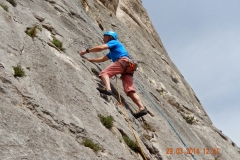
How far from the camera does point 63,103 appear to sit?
6434 millimetres

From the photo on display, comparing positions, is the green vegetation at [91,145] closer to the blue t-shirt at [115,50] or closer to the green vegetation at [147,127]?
the green vegetation at [147,127]

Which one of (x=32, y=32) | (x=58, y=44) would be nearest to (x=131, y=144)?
(x=58, y=44)

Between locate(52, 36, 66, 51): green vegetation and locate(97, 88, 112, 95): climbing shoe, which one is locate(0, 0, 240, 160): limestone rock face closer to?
locate(52, 36, 66, 51): green vegetation

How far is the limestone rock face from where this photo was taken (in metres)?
5.16

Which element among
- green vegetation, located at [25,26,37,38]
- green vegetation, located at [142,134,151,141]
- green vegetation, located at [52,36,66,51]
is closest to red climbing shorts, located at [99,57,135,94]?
green vegetation, located at [52,36,66,51]

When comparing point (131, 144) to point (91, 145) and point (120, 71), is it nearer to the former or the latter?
point (91, 145)

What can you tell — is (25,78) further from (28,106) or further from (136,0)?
(136,0)

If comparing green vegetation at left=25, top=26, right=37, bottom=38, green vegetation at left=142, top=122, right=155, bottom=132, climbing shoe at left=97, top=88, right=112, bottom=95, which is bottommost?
green vegetation at left=142, top=122, right=155, bottom=132

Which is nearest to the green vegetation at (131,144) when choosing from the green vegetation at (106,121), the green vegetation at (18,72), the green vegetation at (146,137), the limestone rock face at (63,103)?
the limestone rock face at (63,103)

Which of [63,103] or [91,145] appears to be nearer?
[91,145]

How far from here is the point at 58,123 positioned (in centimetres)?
578

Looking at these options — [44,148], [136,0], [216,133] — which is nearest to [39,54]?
[44,148]

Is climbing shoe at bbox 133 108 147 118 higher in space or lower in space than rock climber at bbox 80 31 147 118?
lower

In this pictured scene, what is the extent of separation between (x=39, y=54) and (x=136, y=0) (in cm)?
1830
